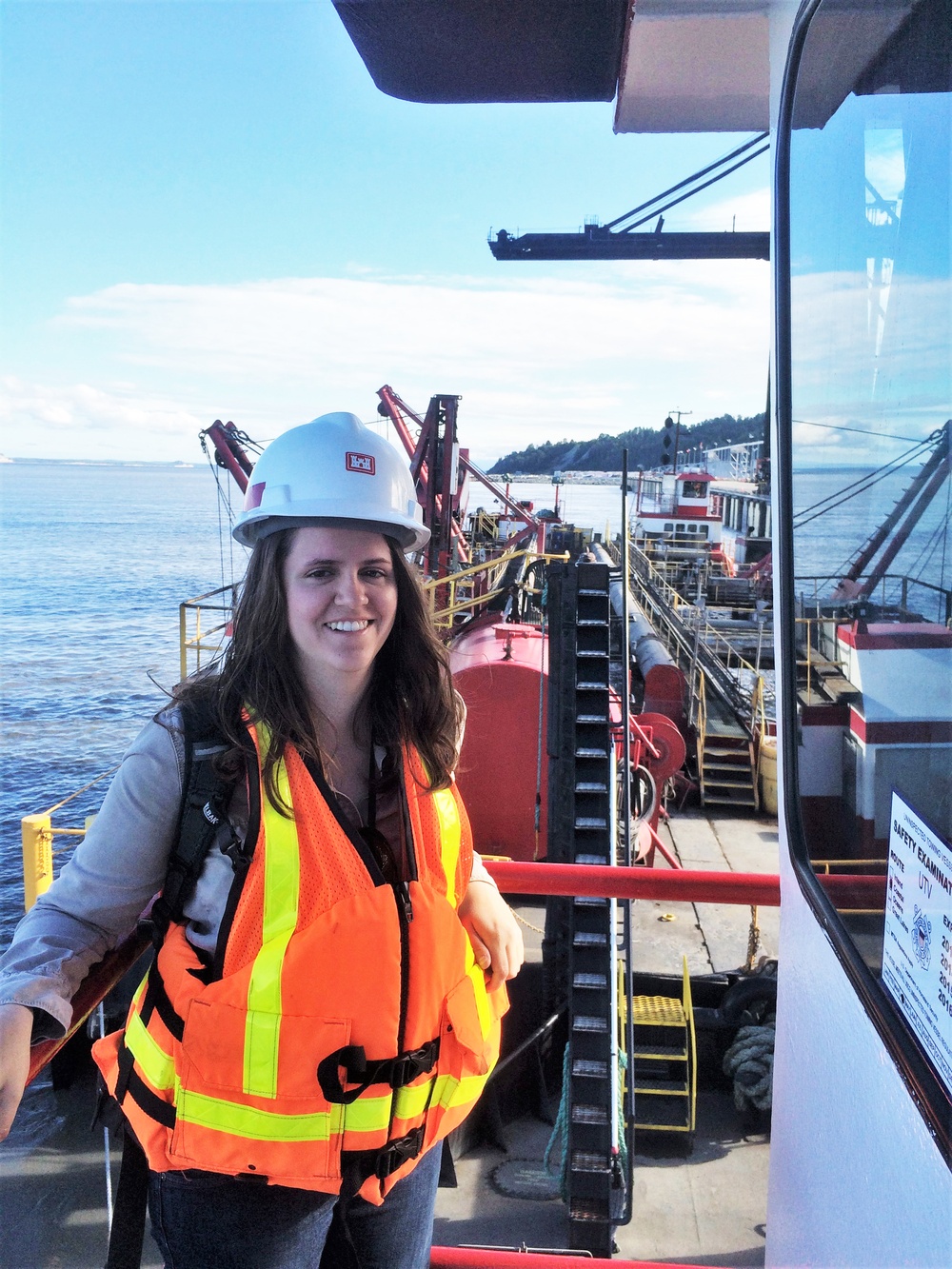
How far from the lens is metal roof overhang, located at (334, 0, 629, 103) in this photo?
213cm

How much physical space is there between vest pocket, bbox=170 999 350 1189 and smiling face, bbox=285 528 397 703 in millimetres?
586

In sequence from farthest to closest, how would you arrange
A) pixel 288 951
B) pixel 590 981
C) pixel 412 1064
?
pixel 590 981 < pixel 412 1064 < pixel 288 951

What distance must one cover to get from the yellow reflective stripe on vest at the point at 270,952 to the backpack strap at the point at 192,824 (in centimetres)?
8

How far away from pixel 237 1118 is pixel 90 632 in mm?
51022

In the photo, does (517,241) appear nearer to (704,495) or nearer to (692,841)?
(692,841)

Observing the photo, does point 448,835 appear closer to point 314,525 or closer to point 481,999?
point 481,999

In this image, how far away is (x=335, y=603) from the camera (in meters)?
1.63

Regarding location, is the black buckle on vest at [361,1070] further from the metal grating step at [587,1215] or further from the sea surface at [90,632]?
the metal grating step at [587,1215]

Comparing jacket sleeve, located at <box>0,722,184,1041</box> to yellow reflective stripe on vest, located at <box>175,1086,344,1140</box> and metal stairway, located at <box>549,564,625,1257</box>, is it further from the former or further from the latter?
metal stairway, located at <box>549,564,625,1257</box>

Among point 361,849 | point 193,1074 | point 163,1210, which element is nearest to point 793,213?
point 361,849

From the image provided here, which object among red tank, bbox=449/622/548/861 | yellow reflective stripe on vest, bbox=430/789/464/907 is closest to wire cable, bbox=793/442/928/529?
yellow reflective stripe on vest, bbox=430/789/464/907

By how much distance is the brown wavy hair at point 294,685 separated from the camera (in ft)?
5.10

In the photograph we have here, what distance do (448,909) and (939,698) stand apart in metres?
0.86

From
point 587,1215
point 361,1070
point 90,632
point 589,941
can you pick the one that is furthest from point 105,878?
point 90,632
